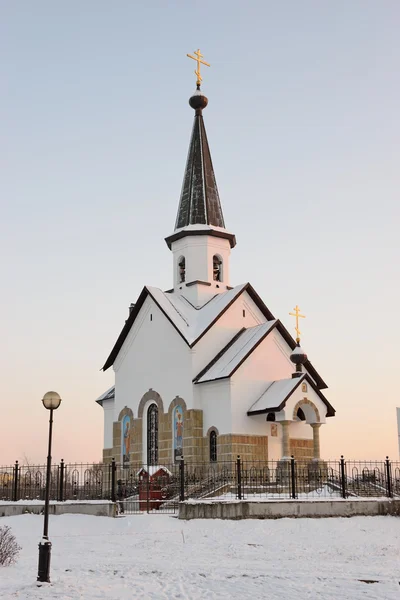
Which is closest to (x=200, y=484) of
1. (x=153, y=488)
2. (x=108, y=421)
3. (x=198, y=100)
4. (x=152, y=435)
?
(x=153, y=488)

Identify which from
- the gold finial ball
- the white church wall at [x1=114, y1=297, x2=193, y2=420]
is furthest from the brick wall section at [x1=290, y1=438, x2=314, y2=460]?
the gold finial ball

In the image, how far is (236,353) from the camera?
2672 centimetres

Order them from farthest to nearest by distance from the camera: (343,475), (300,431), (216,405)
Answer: (300,431)
(216,405)
(343,475)

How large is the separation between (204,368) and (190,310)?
305 centimetres

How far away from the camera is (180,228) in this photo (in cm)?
3073

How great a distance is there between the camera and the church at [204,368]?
25.6 m

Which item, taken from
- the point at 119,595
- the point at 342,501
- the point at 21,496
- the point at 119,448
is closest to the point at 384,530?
the point at 342,501

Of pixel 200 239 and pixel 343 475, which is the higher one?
pixel 200 239

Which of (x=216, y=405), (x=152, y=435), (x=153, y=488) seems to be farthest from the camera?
(x=152, y=435)

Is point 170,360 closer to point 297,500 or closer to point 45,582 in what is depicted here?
point 297,500

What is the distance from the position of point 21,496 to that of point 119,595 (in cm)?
1441

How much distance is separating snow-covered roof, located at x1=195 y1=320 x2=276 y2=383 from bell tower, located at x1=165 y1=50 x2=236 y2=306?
2681 mm

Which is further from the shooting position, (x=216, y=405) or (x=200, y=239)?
(x=200, y=239)

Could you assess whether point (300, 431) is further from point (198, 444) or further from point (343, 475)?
point (343, 475)
